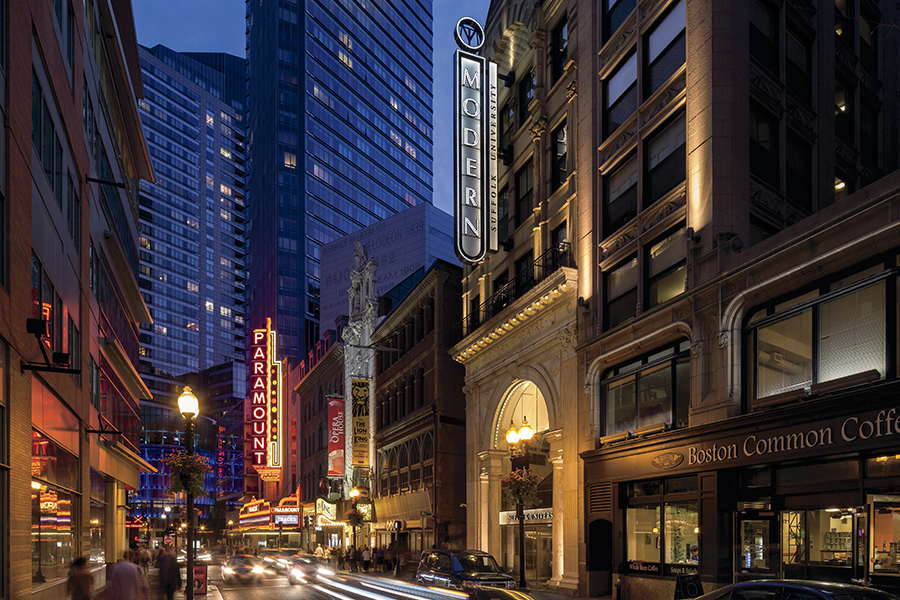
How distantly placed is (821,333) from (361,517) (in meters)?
40.7

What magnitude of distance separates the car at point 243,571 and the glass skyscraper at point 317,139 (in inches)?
4562

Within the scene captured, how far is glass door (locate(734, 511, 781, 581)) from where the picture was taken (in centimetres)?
1894

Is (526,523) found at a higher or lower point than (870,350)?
lower

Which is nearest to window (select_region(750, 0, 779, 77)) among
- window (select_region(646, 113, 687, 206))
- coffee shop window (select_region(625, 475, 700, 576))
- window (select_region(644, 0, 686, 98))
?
window (select_region(644, 0, 686, 98))

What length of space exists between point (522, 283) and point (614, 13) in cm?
1148

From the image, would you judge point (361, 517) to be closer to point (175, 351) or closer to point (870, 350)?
point (870, 350)

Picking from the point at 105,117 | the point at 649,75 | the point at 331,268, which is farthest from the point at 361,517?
the point at 331,268

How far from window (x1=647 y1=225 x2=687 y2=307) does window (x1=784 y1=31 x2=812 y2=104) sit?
→ 5.96 meters

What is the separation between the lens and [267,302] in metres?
165

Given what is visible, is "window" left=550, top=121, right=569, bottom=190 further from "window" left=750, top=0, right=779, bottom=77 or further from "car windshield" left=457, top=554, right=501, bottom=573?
"car windshield" left=457, top=554, right=501, bottom=573

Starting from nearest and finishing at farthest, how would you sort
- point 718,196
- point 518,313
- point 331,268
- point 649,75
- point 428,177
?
point 718,196 → point 649,75 → point 518,313 → point 331,268 → point 428,177

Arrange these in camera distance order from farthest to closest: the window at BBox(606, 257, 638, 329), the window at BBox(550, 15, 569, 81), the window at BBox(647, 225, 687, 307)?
the window at BBox(550, 15, 569, 81) < the window at BBox(606, 257, 638, 329) < the window at BBox(647, 225, 687, 307)

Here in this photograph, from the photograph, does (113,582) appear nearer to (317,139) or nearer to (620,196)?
(620,196)

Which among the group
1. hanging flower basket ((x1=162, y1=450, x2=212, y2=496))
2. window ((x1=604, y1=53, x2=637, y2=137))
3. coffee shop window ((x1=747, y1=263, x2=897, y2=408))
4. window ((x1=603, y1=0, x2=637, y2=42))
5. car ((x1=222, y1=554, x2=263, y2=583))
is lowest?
car ((x1=222, y1=554, x2=263, y2=583))
